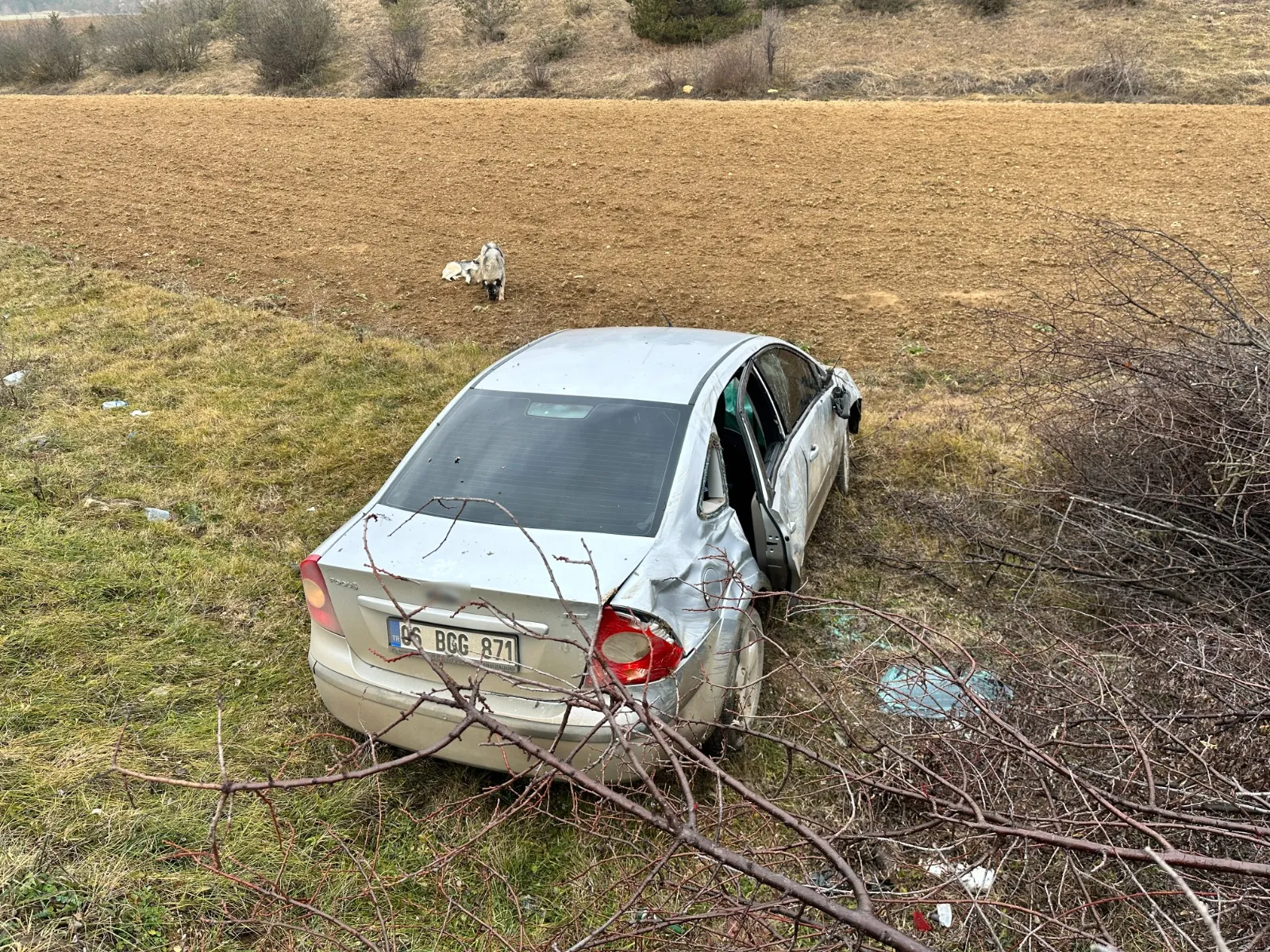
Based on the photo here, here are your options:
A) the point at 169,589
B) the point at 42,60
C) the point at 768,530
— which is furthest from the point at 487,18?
the point at 768,530

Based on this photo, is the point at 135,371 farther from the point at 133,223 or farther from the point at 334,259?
the point at 133,223

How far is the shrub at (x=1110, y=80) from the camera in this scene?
2062 cm

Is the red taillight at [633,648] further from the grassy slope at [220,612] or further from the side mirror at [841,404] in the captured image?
the side mirror at [841,404]

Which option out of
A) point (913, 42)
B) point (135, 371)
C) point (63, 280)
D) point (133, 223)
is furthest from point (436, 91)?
point (135, 371)

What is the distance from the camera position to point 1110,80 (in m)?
20.9

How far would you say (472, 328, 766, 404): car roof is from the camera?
385cm

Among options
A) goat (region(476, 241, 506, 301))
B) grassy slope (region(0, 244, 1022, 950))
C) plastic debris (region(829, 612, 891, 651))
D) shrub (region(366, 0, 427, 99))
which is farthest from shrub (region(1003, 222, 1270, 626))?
shrub (region(366, 0, 427, 99))

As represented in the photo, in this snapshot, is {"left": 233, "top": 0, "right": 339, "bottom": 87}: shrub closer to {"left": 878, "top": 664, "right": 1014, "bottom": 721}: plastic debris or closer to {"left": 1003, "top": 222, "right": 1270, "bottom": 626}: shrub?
{"left": 1003, "top": 222, "right": 1270, "bottom": 626}: shrub

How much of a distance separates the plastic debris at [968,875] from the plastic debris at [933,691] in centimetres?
37

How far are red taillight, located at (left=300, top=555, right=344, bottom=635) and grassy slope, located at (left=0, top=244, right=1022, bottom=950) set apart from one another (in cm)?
45

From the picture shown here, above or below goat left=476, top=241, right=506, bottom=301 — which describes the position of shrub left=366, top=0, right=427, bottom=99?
above

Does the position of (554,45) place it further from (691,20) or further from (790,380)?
(790,380)

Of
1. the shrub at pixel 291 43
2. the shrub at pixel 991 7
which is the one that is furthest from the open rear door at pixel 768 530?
the shrub at pixel 291 43

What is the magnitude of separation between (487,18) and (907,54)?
15228 mm
